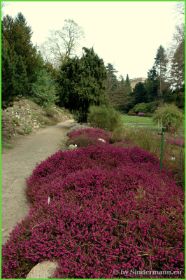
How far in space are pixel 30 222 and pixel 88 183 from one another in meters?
1.27

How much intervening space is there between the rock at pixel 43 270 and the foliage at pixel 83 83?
1750cm

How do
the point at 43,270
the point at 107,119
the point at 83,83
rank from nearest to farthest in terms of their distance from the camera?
the point at 43,270 → the point at 107,119 → the point at 83,83

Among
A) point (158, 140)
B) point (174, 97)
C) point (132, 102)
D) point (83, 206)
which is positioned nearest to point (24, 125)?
point (158, 140)

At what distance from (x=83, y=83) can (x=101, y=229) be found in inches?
705

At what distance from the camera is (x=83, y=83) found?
65.1 ft

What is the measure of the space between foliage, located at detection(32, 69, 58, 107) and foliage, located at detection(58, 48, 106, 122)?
381cm

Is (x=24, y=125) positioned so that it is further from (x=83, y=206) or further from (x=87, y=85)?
(x=83, y=206)

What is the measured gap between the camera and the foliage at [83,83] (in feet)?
64.8

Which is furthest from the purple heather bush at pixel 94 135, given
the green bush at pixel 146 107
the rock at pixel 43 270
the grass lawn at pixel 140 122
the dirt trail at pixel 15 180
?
the green bush at pixel 146 107

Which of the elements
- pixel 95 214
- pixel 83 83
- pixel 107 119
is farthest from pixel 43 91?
pixel 95 214

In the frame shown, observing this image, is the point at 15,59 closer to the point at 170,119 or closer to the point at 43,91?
the point at 170,119

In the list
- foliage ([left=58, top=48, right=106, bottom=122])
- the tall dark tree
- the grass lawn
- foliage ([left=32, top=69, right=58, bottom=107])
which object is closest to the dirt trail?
foliage ([left=58, top=48, right=106, bottom=122])

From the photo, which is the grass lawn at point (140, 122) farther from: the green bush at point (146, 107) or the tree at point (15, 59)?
the green bush at point (146, 107)

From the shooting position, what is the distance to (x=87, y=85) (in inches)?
781
